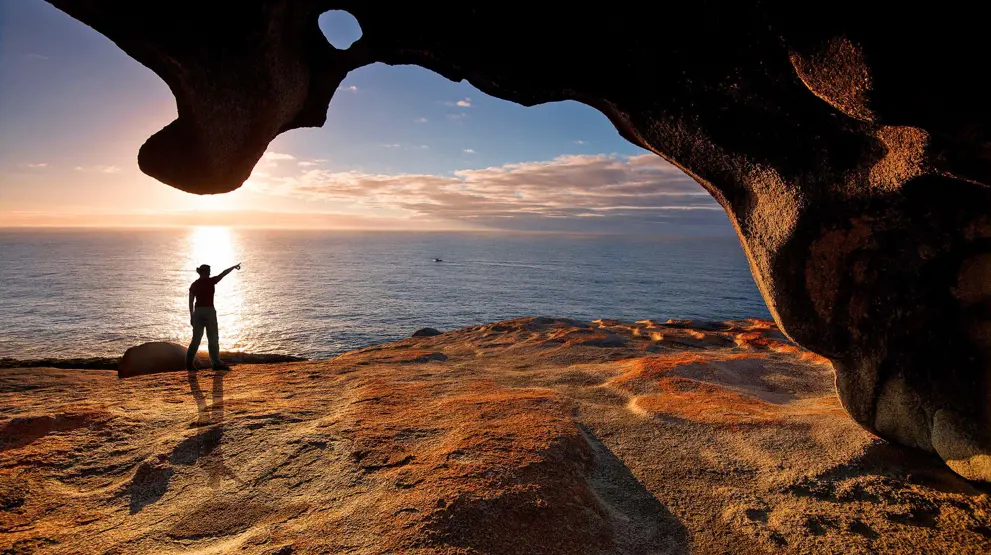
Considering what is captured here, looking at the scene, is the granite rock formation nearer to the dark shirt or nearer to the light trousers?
the dark shirt

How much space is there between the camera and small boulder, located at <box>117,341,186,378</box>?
10820 millimetres

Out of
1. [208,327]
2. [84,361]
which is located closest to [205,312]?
[208,327]

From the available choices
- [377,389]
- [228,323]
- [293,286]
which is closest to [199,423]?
[377,389]

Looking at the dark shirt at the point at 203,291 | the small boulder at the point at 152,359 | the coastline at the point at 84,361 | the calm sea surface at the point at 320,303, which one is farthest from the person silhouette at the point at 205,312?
the calm sea surface at the point at 320,303

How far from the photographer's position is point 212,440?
4.73 meters

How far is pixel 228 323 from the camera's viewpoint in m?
43.5

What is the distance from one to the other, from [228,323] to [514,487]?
1882 inches

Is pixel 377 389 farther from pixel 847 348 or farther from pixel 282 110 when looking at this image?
pixel 847 348

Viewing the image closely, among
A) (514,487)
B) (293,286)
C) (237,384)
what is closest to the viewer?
(514,487)

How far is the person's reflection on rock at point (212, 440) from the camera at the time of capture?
13.4 ft

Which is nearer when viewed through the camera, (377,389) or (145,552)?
(145,552)

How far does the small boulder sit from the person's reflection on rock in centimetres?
563

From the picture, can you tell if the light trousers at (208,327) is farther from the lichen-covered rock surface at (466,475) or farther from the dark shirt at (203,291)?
the lichen-covered rock surface at (466,475)

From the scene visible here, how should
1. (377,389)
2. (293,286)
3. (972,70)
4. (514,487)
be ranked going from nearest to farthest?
(972,70) < (514,487) < (377,389) < (293,286)
